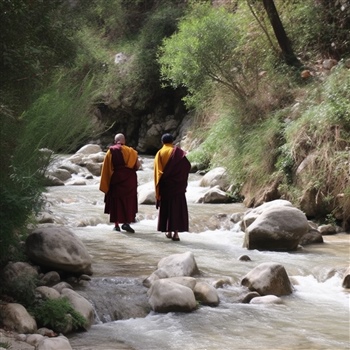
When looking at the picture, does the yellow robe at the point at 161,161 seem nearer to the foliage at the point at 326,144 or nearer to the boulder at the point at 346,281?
the foliage at the point at 326,144

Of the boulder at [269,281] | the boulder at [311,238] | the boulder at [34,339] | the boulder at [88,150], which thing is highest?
the boulder at [88,150]

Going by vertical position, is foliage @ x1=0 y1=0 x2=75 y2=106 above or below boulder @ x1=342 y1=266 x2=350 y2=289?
above

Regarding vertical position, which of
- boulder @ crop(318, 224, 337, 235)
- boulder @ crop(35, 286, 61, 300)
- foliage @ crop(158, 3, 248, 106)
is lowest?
boulder @ crop(35, 286, 61, 300)

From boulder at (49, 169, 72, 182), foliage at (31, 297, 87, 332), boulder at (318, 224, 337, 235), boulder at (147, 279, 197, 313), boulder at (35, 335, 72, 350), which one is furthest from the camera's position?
boulder at (49, 169, 72, 182)

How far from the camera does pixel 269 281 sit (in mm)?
6941

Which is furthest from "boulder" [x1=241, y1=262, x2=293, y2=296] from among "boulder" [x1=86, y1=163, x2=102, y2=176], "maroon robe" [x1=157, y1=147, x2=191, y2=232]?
"boulder" [x1=86, y1=163, x2=102, y2=176]

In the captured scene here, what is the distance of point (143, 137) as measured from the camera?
26578 mm

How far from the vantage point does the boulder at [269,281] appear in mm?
6926

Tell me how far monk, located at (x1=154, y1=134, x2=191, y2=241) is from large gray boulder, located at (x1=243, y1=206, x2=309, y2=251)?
46.7 inches

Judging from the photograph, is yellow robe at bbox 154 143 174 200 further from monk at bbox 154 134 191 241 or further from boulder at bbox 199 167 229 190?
boulder at bbox 199 167 229 190

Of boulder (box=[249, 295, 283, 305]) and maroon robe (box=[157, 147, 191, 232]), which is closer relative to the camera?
boulder (box=[249, 295, 283, 305])

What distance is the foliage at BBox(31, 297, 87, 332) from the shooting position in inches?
215

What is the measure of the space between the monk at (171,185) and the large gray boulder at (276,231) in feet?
3.89

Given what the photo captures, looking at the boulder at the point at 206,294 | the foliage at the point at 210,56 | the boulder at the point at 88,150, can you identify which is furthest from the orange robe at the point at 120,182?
the boulder at the point at 88,150
